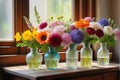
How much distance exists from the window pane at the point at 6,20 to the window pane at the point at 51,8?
181mm

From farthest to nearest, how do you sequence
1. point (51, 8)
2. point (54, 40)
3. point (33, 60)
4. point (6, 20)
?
1. point (51, 8)
2. point (6, 20)
3. point (33, 60)
4. point (54, 40)

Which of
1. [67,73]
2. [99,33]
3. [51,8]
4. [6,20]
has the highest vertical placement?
[51,8]

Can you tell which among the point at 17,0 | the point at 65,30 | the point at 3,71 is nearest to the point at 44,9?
the point at 17,0

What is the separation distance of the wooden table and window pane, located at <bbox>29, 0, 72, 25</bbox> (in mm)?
521

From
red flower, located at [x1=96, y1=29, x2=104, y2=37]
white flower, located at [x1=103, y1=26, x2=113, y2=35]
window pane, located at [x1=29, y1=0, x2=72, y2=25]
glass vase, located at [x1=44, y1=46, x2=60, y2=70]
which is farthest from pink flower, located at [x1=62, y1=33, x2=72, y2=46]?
window pane, located at [x1=29, y1=0, x2=72, y2=25]

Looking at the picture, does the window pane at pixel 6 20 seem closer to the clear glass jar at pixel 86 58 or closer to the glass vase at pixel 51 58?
the glass vase at pixel 51 58

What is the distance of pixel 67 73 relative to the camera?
67.9 inches

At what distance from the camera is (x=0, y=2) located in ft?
6.86

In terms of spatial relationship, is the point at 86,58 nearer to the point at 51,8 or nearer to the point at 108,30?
the point at 108,30

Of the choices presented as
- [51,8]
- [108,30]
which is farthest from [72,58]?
[51,8]

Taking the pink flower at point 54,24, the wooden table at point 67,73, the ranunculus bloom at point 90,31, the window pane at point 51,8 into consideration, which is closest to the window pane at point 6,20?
the window pane at point 51,8

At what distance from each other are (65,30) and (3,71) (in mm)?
539

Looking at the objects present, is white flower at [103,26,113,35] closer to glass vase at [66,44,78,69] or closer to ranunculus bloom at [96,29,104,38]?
ranunculus bloom at [96,29,104,38]

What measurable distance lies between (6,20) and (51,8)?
17.2 inches
